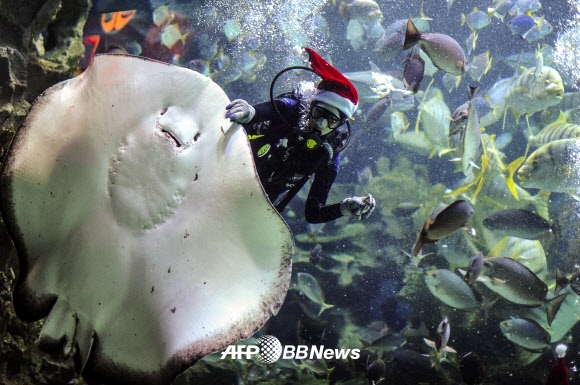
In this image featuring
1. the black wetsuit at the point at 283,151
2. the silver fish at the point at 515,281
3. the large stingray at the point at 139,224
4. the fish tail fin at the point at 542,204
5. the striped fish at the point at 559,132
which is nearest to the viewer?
the large stingray at the point at 139,224

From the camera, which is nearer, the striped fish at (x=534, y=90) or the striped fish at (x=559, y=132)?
the striped fish at (x=559, y=132)

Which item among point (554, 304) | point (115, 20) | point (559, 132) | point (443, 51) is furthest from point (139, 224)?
point (115, 20)

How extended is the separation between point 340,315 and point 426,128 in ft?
9.09

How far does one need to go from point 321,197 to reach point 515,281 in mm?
1983

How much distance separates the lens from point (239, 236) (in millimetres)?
1144

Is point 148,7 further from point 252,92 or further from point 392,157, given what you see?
point 392,157

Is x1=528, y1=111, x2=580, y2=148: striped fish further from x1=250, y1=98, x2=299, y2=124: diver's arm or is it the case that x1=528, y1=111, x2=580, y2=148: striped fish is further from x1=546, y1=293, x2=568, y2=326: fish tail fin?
x1=250, y1=98, x2=299, y2=124: diver's arm

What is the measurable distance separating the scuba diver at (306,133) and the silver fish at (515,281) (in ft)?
5.95

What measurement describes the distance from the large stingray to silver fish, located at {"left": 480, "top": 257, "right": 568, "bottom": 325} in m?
2.73

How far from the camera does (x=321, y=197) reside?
2.42m

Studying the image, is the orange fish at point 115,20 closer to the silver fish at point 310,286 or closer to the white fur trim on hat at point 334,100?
the white fur trim on hat at point 334,100

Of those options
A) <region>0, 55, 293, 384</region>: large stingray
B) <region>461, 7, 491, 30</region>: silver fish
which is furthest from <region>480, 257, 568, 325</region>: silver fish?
<region>461, 7, 491, 30</region>: silver fish

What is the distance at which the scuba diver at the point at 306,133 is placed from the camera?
1.99 metres

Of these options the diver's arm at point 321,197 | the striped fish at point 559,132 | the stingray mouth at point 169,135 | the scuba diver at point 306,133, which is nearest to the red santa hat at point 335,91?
the scuba diver at point 306,133
